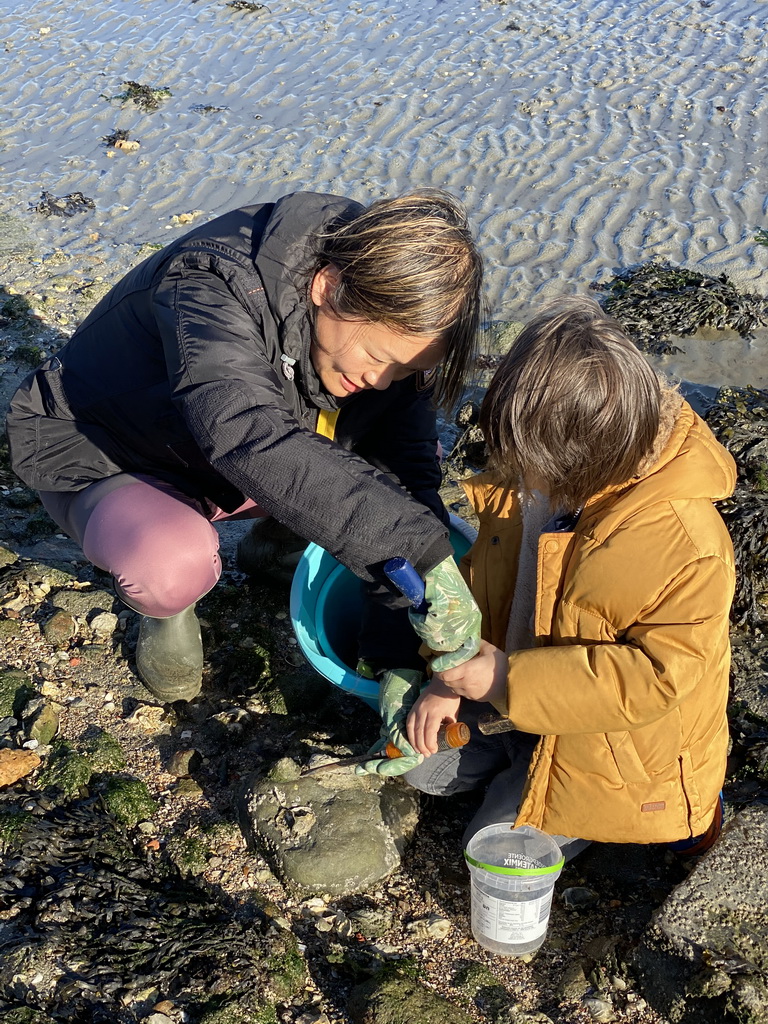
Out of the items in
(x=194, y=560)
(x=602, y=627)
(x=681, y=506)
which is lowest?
(x=194, y=560)

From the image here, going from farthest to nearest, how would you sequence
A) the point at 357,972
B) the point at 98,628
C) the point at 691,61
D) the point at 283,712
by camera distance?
the point at 691,61
the point at 98,628
the point at 283,712
the point at 357,972

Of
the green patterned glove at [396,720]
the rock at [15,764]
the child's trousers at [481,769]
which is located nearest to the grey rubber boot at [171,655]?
the rock at [15,764]

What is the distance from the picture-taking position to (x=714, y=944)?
91.7 inches

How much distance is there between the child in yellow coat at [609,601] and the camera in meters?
2.20

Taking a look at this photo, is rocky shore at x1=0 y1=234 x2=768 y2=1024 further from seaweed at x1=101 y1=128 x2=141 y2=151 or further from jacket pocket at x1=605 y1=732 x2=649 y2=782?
seaweed at x1=101 y1=128 x2=141 y2=151

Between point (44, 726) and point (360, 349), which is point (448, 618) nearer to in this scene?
point (360, 349)

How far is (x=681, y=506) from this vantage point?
224cm

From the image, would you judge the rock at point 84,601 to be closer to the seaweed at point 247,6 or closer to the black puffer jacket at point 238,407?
the black puffer jacket at point 238,407

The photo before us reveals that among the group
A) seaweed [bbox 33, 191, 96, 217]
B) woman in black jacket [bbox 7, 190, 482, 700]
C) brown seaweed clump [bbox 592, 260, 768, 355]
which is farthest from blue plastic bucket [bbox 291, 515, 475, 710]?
seaweed [bbox 33, 191, 96, 217]

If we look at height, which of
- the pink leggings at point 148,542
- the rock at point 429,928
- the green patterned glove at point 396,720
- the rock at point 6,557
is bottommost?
the rock at point 429,928

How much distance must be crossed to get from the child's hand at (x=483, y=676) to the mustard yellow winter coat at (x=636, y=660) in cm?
9

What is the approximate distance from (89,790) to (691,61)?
8800 mm

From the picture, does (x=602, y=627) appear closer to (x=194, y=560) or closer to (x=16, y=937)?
(x=194, y=560)

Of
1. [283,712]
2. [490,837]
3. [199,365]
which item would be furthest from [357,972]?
[199,365]
